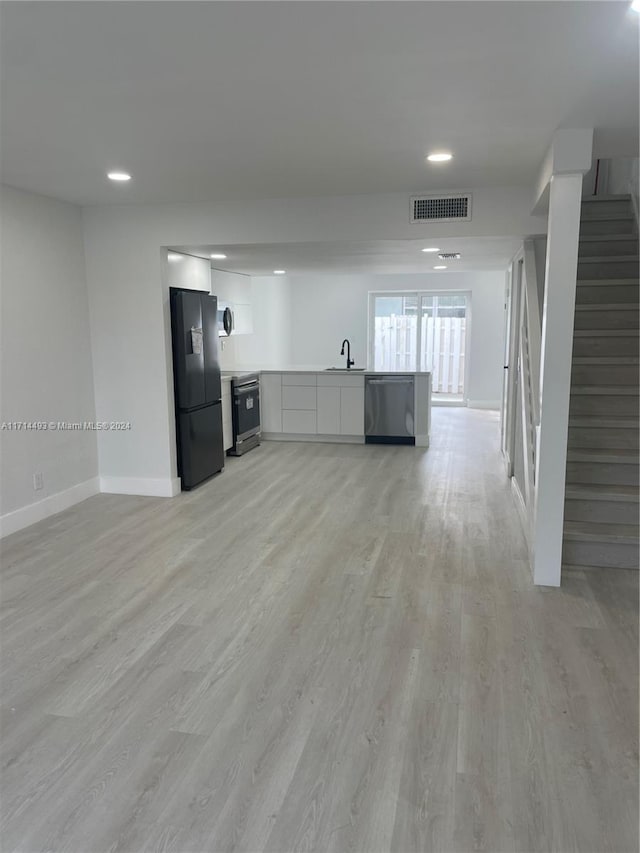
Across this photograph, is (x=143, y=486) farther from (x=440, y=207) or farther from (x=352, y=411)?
(x=440, y=207)

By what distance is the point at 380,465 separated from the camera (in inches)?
251

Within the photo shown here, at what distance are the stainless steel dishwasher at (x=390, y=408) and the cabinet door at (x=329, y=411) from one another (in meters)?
0.37

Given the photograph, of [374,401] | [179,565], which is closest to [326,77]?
[179,565]

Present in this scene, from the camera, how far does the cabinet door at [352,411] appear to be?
24.2ft

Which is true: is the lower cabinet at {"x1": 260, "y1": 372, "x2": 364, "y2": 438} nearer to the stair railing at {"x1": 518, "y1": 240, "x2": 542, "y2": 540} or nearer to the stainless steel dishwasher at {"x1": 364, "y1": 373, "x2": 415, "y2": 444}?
the stainless steel dishwasher at {"x1": 364, "y1": 373, "x2": 415, "y2": 444}

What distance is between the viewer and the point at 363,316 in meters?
10.7

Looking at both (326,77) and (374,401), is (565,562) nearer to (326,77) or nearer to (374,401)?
(326,77)

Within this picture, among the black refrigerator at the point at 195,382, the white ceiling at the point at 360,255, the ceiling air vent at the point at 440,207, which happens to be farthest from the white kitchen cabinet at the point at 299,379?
the ceiling air vent at the point at 440,207

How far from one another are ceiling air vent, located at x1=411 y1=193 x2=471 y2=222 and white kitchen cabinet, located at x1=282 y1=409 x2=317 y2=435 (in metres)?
3.54

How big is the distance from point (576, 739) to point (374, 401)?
17.6 feet

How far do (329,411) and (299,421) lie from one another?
43 centimetres

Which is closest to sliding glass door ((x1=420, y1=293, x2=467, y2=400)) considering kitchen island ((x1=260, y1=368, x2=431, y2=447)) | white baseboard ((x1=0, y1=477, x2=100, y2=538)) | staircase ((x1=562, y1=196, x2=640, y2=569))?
kitchen island ((x1=260, y1=368, x2=431, y2=447))

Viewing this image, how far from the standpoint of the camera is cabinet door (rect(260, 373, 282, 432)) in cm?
762

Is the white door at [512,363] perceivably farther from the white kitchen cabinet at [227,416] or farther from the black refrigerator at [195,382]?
the white kitchen cabinet at [227,416]
